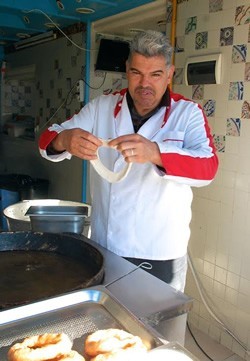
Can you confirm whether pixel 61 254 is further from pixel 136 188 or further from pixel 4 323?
pixel 4 323

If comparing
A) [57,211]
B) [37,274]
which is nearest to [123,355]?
[37,274]

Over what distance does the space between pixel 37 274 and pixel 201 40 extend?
6.21 ft

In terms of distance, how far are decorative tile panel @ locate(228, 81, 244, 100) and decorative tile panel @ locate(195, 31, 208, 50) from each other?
35cm

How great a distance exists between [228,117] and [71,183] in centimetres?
212

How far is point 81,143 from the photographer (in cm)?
132

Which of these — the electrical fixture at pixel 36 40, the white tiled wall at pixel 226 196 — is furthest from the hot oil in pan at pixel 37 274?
the electrical fixture at pixel 36 40

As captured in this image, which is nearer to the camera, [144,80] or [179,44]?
[144,80]

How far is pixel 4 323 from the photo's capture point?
81 centimetres

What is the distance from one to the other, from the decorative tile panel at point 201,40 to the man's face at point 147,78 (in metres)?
1.02

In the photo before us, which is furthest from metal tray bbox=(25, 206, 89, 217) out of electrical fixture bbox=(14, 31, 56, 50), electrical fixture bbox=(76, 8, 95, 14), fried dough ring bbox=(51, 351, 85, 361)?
electrical fixture bbox=(14, 31, 56, 50)

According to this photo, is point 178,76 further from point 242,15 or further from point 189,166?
point 189,166

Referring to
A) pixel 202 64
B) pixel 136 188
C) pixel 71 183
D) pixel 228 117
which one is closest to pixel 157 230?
pixel 136 188

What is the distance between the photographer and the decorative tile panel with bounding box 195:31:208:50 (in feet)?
7.86

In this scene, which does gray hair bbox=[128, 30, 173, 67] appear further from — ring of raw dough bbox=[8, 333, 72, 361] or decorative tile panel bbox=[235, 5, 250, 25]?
ring of raw dough bbox=[8, 333, 72, 361]
